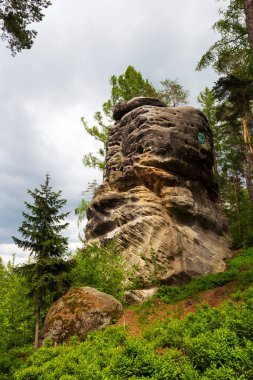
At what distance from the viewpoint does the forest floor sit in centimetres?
1156

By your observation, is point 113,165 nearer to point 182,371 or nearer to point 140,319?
point 140,319

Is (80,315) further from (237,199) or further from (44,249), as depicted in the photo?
(237,199)

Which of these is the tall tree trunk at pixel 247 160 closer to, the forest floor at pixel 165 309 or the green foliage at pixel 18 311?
the forest floor at pixel 165 309

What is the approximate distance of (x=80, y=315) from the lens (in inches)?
444

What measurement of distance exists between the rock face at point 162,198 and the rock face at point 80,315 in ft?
16.2

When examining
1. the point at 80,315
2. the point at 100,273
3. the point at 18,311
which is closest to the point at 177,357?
the point at 80,315

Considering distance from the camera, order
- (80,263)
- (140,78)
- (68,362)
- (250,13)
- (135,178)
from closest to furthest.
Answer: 1. (68,362)
2. (250,13)
3. (80,263)
4. (135,178)
5. (140,78)

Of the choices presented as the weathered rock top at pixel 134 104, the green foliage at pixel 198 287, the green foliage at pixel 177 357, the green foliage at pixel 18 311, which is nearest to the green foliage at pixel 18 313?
the green foliage at pixel 18 311

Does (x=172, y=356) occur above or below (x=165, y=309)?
below

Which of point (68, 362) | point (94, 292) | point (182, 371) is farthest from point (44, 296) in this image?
point (182, 371)

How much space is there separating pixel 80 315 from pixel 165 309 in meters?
4.10

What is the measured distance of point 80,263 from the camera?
1428 centimetres

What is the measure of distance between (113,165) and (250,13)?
50.1ft

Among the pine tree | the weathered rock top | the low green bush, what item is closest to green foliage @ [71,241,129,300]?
the pine tree
